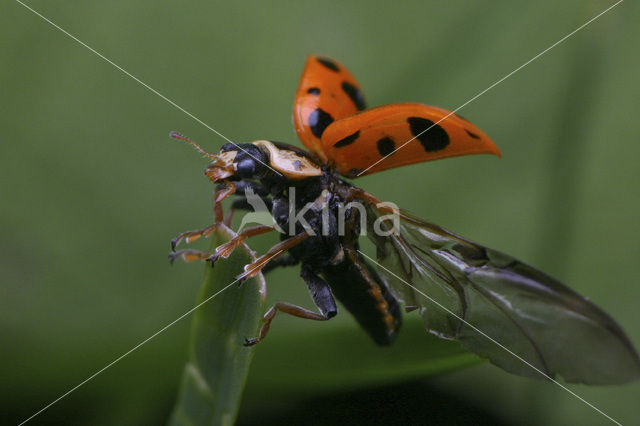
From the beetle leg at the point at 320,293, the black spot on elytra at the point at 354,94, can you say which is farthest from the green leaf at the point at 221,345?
the black spot on elytra at the point at 354,94

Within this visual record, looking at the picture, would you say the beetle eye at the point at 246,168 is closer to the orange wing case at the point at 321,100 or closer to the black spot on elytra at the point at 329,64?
the orange wing case at the point at 321,100

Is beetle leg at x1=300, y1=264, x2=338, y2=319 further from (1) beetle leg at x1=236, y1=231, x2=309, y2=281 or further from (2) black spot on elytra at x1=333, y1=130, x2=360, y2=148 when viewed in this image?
(2) black spot on elytra at x1=333, y1=130, x2=360, y2=148

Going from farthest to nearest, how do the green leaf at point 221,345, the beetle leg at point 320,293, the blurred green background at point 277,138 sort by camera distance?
the blurred green background at point 277,138, the beetle leg at point 320,293, the green leaf at point 221,345

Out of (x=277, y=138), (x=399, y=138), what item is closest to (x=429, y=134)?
(x=399, y=138)

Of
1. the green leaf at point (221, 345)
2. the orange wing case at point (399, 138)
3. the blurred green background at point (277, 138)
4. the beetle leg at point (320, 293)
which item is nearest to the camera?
the green leaf at point (221, 345)

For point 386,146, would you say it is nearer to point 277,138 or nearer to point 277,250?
point 277,250

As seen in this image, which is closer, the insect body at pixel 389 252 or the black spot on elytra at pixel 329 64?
the insect body at pixel 389 252

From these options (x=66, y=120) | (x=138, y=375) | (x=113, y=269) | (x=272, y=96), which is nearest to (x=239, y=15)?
(x=272, y=96)

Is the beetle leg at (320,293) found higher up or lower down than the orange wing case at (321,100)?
lower down
